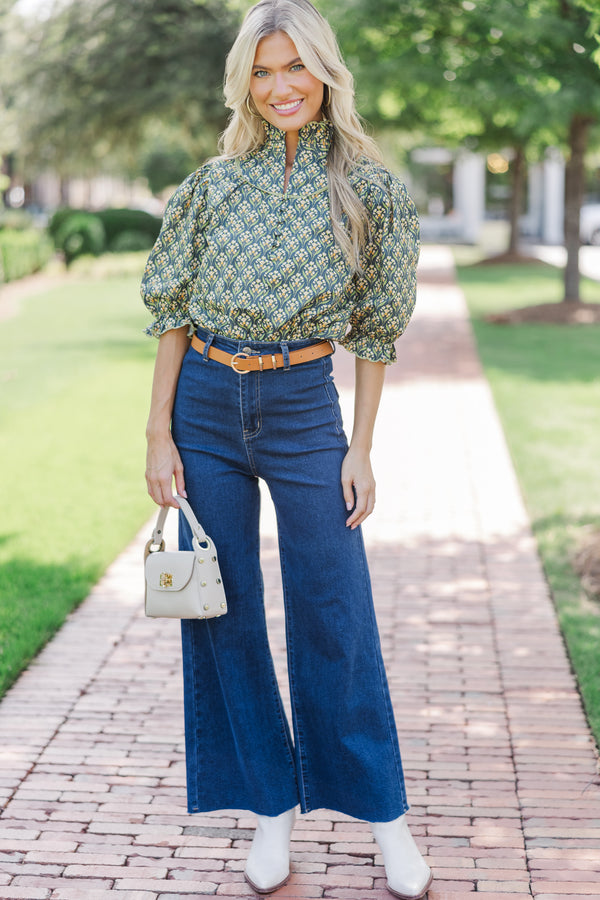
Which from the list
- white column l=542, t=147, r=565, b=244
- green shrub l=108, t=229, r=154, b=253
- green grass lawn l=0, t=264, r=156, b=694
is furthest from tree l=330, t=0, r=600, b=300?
white column l=542, t=147, r=565, b=244

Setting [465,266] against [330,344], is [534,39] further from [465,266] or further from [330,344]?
[465,266]

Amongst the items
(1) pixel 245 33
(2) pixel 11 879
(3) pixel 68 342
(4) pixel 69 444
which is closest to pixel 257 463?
(1) pixel 245 33

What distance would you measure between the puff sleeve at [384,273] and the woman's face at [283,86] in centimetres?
22

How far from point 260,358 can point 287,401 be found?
12 centimetres

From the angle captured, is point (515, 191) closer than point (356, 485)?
No

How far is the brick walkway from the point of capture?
8.79 feet

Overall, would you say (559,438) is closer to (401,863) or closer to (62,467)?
(62,467)

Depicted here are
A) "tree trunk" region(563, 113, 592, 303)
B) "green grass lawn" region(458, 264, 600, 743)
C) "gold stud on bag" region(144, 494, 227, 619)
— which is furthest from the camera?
"tree trunk" region(563, 113, 592, 303)

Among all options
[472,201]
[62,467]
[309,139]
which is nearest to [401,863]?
[309,139]

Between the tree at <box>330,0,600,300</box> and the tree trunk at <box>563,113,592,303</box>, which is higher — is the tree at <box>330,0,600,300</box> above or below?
above

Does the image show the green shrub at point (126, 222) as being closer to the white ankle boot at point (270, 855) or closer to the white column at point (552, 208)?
the white column at point (552, 208)

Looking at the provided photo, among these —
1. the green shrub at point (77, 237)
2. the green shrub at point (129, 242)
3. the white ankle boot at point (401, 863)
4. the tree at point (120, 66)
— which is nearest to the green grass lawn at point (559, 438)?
the white ankle boot at point (401, 863)

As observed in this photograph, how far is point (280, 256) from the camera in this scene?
230 cm

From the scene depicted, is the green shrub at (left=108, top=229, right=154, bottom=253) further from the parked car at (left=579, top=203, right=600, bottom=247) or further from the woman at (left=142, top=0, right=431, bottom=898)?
the woman at (left=142, top=0, right=431, bottom=898)
